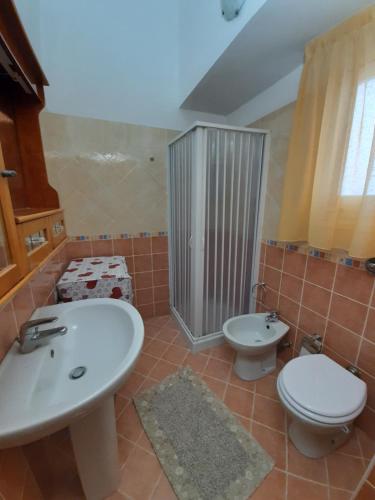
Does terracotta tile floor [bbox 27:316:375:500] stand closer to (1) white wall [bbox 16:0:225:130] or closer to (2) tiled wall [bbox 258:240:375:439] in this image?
(2) tiled wall [bbox 258:240:375:439]

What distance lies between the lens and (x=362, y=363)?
3.77 ft

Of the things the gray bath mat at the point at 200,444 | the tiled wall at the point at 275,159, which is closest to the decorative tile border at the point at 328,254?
the tiled wall at the point at 275,159

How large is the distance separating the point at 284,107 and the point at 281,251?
1032 mm

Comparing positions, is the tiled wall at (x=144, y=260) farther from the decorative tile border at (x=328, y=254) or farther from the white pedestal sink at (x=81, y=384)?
the decorative tile border at (x=328, y=254)

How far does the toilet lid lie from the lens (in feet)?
3.07

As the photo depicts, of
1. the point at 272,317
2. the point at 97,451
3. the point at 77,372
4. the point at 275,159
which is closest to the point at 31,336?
the point at 77,372

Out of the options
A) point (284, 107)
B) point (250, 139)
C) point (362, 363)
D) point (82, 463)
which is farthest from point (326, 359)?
point (284, 107)

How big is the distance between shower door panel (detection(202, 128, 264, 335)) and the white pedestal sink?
0.93 m

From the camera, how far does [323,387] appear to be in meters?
1.03

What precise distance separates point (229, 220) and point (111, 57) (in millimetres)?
1614

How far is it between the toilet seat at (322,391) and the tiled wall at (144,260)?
1.47 meters

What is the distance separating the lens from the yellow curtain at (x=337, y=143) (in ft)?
3.10

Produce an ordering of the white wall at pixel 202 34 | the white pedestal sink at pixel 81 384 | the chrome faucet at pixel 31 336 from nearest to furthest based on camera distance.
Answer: the white pedestal sink at pixel 81 384
the chrome faucet at pixel 31 336
the white wall at pixel 202 34

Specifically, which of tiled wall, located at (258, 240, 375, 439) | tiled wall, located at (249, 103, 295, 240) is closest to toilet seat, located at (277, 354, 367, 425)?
tiled wall, located at (258, 240, 375, 439)
